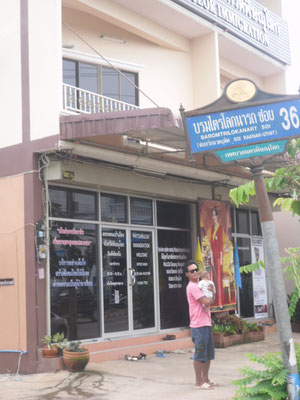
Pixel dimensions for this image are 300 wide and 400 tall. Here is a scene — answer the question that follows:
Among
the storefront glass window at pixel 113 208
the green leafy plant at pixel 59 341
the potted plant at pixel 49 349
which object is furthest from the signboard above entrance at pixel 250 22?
the potted plant at pixel 49 349

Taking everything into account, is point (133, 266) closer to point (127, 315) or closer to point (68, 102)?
point (127, 315)

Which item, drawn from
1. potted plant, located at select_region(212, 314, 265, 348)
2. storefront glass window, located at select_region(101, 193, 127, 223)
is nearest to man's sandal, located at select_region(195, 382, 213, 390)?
potted plant, located at select_region(212, 314, 265, 348)

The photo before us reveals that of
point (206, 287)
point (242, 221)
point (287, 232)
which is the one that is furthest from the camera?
point (287, 232)

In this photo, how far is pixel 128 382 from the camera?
Result: 8969 millimetres

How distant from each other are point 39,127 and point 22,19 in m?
2.27

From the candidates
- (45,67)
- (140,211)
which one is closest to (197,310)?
(140,211)

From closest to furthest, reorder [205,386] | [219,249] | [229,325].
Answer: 1. [205,386]
2. [229,325]
3. [219,249]

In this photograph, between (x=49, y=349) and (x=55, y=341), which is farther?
(x=55, y=341)

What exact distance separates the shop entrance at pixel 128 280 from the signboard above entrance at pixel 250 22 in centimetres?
580

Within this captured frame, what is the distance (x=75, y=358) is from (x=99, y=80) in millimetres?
6282

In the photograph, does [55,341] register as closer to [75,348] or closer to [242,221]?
[75,348]

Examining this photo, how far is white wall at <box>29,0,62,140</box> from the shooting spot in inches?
409

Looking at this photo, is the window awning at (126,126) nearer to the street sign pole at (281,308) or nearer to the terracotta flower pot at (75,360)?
the street sign pole at (281,308)

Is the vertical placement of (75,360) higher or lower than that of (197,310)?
lower
